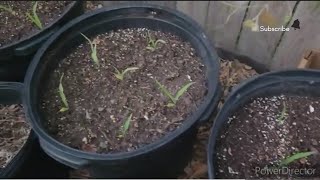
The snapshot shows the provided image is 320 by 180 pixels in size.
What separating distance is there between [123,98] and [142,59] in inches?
6.0

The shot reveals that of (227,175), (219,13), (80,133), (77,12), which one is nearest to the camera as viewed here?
(227,175)

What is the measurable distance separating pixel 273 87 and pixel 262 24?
40 cm

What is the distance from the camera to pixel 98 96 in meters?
1.21

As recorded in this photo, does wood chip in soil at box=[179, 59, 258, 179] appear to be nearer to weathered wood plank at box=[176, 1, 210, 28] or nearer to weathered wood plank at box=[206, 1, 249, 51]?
weathered wood plank at box=[206, 1, 249, 51]

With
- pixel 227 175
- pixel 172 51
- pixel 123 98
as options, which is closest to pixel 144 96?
pixel 123 98

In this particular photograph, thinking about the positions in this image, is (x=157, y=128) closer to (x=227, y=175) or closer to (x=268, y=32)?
(x=227, y=175)

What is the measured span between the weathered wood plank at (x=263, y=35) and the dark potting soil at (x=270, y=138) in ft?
1.21

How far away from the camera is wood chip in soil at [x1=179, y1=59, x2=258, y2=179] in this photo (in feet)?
4.61

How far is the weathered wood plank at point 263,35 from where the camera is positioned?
1409mm

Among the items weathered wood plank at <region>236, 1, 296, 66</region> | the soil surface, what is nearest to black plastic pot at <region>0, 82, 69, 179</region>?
the soil surface

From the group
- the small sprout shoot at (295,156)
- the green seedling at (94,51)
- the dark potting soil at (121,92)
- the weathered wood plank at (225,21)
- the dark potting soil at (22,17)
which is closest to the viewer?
the small sprout shoot at (295,156)

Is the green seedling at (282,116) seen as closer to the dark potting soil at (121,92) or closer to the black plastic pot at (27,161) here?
the dark potting soil at (121,92)

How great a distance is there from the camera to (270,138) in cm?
111

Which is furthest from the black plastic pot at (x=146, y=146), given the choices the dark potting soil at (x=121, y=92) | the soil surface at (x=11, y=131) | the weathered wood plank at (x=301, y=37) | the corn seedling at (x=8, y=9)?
the weathered wood plank at (x=301, y=37)
